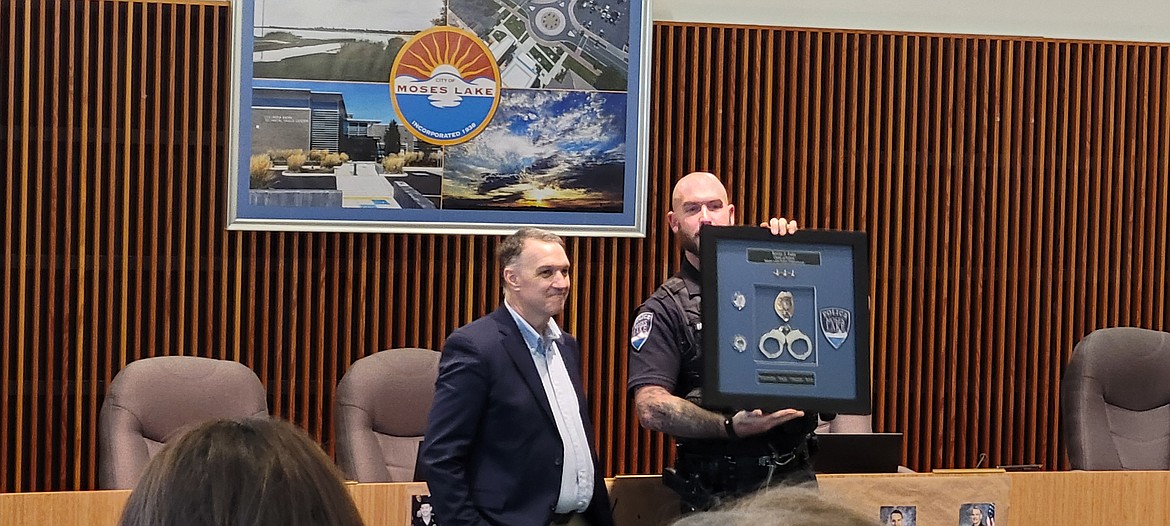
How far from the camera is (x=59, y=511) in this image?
3.96m

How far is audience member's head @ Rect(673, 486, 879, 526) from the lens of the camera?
0.98m

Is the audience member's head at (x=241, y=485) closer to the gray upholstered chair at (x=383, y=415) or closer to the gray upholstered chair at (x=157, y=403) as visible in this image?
the gray upholstered chair at (x=157, y=403)

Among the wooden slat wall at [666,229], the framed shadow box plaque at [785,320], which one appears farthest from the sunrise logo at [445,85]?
the framed shadow box plaque at [785,320]

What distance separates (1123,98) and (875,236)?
1.44 meters

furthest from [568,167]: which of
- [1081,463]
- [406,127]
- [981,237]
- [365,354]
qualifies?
[1081,463]

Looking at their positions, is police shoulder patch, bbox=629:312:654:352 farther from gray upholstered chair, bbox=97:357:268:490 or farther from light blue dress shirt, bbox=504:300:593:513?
gray upholstered chair, bbox=97:357:268:490

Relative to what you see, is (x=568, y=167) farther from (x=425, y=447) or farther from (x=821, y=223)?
(x=425, y=447)

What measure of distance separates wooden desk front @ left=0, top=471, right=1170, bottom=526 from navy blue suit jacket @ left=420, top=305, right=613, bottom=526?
0.37 m

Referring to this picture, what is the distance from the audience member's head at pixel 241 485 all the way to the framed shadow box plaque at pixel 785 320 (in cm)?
233

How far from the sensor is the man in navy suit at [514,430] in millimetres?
3803

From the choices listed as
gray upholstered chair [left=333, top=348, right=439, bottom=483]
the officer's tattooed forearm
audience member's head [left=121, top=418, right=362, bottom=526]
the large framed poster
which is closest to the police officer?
the officer's tattooed forearm

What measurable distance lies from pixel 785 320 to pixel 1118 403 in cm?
253

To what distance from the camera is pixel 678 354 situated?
389cm

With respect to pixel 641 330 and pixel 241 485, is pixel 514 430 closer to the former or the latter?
pixel 641 330
